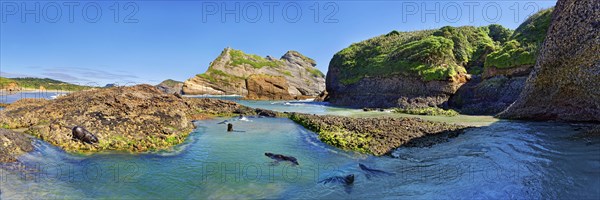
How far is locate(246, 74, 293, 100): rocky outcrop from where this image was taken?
74.1m

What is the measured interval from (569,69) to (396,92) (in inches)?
1191

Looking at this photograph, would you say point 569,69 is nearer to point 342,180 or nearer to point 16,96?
point 342,180

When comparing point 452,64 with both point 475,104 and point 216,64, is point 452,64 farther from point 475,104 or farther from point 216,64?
point 216,64

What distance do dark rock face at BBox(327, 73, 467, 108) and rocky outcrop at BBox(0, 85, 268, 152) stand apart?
95.3 feet

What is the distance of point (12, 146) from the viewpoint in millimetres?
10258

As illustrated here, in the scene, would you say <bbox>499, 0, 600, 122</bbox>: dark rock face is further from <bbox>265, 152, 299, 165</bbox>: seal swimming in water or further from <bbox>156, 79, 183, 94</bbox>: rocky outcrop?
<bbox>156, 79, 183, 94</bbox>: rocky outcrop

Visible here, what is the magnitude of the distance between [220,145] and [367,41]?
54.6 meters

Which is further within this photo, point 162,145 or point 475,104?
point 475,104

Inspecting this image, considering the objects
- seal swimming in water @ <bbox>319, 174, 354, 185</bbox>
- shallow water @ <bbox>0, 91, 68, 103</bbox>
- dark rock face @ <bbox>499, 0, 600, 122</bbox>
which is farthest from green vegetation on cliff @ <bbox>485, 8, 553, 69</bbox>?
shallow water @ <bbox>0, 91, 68, 103</bbox>

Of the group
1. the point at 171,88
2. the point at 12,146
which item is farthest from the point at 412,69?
the point at 171,88

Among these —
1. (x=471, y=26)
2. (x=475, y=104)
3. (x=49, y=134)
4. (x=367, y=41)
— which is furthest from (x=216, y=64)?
(x=49, y=134)

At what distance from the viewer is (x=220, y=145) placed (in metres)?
14.4

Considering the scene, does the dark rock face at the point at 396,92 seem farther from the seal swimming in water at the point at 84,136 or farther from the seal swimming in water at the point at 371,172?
the seal swimming in water at the point at 84,136

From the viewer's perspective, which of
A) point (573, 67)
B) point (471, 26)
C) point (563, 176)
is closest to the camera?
point (563, 176)
